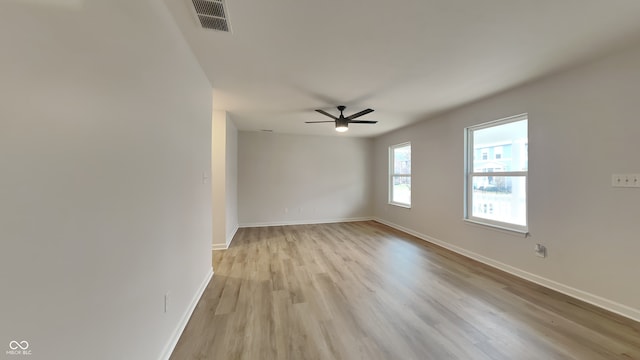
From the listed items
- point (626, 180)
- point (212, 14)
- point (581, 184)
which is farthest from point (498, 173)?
point (212, 14)

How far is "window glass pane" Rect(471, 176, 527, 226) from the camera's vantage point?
3184 millimetres

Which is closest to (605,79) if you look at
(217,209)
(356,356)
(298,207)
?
(356,356)

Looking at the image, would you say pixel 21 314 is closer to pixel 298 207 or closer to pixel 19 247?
pixel 19 247

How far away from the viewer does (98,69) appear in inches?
40.4

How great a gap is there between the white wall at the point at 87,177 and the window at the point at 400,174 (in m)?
5.06

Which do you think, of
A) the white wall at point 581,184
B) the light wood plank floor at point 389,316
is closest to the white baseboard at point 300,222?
the light wood plank floor at point 389,316

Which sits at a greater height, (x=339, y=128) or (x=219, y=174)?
(x=339, y=128)

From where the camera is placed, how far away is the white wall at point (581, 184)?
88.0 inches

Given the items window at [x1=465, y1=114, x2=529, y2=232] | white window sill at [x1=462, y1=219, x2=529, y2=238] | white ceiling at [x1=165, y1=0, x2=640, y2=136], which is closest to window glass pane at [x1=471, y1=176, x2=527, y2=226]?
window at [x1=465, y1=114, x2=529, y2=232]

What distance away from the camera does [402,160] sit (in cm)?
614

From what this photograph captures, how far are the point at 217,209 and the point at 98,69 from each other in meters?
3.40

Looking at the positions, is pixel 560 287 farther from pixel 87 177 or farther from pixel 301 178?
pixel 301 178

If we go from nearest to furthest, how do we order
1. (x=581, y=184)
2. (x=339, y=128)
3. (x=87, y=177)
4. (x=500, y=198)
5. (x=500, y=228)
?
1. (x=87, y=177)
2. (x=581, y=184)
3. (x=500, y=228)
4. (x=500, y=198)
5. (x=339, y=128)

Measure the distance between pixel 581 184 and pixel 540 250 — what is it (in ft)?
2.79
